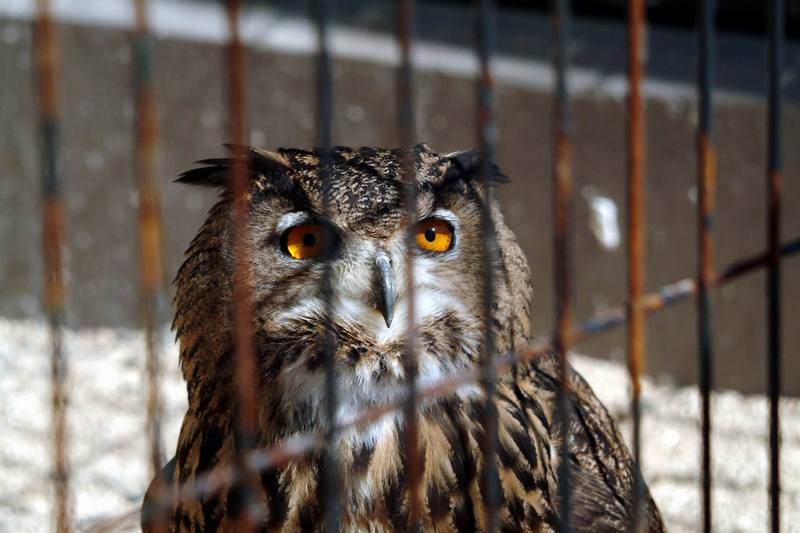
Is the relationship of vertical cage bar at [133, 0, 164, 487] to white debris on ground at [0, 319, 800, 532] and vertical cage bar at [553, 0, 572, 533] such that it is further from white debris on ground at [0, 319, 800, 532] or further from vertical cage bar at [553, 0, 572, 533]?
white debris on ground at [0, 319, 800, 532]

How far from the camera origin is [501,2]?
3.54m

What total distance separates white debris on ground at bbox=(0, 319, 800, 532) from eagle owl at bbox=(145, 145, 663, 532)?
1.34m

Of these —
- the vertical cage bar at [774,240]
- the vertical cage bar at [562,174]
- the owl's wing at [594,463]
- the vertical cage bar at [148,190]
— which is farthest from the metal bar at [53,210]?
the owl's wing at [594,463]

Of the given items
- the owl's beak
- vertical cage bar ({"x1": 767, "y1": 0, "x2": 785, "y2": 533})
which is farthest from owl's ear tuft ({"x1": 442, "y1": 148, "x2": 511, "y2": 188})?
vertical cage bar ({"x1": 767, "y1": 0, "x2": 785, "y2": 533})

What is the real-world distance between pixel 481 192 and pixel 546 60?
2084 mm

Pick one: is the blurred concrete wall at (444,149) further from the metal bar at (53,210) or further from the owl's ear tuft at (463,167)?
the metal bar at (53,210)

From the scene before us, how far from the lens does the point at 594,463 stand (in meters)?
1.64

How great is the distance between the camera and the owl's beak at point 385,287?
1.35m

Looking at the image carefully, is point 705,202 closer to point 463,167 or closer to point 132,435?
point 463,167

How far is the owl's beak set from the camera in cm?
135

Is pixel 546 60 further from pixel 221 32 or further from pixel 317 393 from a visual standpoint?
pixel 317 393

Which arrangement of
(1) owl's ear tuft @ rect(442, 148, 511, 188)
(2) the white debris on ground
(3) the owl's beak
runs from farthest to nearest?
(2) the white debris on ground, (1) owl's ear tuft @ rect(442, 148, 511, 188), (3) the owl's beak

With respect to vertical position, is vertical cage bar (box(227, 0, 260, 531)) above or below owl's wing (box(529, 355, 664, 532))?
above

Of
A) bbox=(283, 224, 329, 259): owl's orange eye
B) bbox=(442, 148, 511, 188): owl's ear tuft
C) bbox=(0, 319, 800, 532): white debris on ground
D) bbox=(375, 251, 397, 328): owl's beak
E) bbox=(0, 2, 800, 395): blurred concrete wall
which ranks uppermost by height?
bbox=(0, 2, 800, 395): blurred concrete wall
